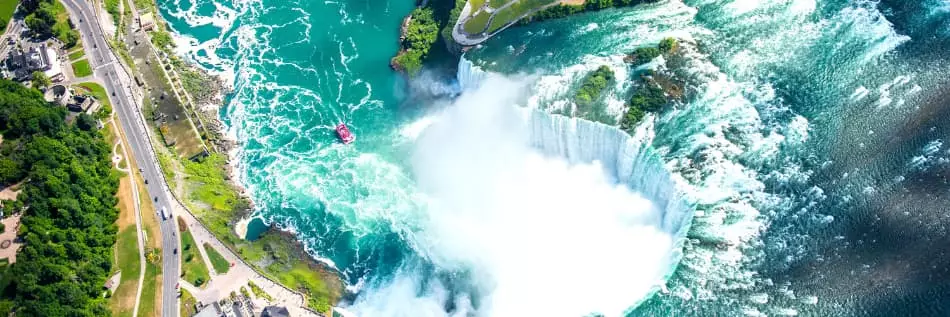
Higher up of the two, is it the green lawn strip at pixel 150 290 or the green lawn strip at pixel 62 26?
the green lawn strip at pixel 62 26

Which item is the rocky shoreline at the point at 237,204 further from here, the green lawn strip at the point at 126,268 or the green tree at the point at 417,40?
the green tree at the point at 417,40

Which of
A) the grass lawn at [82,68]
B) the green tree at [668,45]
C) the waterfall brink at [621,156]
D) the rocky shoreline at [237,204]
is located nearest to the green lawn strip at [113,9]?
the grass lawn at [82,68]

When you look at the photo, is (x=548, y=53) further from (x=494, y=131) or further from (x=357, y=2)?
(x=357, y=2)

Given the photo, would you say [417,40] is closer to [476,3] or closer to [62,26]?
[476,3]

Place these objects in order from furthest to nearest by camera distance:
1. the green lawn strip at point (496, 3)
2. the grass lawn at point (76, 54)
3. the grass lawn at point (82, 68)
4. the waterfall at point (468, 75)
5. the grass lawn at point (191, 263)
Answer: the grass lawn at point (76, 54) < the green lawn strip at point (496, 3) < the grass lawn at point (82, 68) < the waterfall at point (468, 75) < the grass lawn at point (191, 263)

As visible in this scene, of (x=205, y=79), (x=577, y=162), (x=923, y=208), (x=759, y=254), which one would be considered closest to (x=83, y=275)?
(x=205, y=79)

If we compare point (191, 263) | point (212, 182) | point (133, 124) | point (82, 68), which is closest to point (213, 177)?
point (212, 182)
